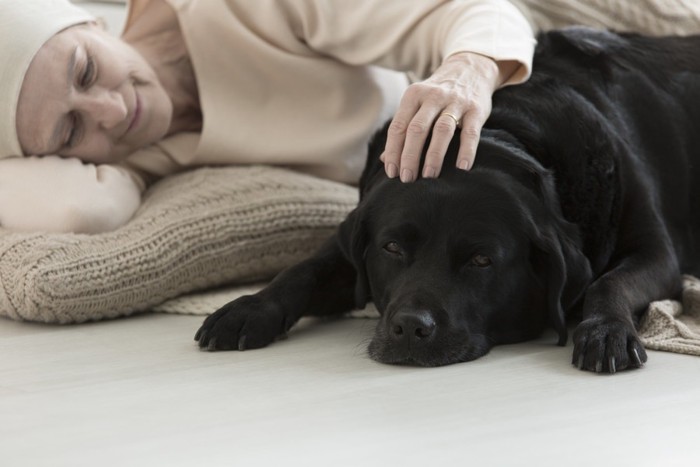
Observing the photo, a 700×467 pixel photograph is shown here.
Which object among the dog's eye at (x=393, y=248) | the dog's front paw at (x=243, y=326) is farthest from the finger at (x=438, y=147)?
the dog's front paw at (x=243, y=326)

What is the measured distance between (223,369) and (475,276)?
427 millimetres

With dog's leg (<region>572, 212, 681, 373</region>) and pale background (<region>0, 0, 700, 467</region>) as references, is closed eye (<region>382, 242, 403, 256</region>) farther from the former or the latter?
dog's leg (<region>572, 212, 681, 373</region>)

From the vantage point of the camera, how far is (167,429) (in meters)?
1.24

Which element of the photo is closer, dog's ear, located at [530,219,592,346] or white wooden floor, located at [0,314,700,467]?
white wooden floor, located at [0,314,700,467]

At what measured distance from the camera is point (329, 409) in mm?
1315

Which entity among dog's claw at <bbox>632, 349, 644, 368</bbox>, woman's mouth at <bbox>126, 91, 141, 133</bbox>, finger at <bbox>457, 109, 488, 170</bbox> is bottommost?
dog's claw at <bbox>632, 349, 644, 368</bbox>

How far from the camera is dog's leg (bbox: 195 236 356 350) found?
5.51 ft

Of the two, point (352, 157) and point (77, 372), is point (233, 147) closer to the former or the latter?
point (352, 157)

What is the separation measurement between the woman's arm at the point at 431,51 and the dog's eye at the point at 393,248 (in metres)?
0.11

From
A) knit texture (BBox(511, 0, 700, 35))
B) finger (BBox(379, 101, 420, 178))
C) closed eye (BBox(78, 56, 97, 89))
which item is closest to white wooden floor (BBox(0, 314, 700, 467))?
finger (BBox(379, 101, 420, 178))

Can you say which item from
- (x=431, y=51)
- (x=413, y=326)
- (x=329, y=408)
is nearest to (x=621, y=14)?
(x=431, y=51)

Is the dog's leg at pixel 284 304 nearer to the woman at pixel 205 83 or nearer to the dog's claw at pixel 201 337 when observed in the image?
the dog's claw at pixel 201 337

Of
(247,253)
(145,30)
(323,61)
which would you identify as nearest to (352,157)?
(323,61)

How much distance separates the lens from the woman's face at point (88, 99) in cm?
212
